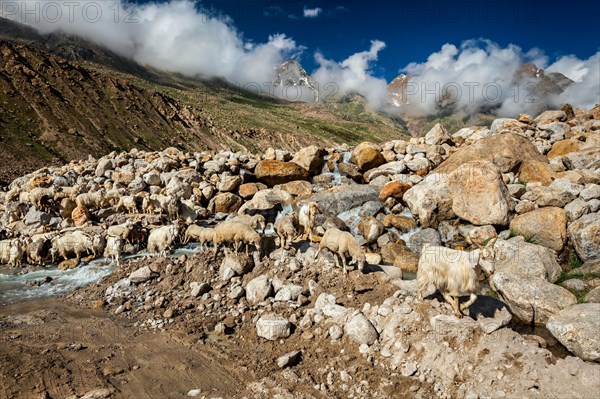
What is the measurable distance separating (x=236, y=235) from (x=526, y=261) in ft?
37.6

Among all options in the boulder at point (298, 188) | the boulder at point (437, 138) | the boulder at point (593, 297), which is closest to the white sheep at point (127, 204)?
the boulder at point (298, 188)

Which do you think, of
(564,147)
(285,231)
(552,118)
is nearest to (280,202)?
(285,231)

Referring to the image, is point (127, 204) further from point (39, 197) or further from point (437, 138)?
point (437, 138)

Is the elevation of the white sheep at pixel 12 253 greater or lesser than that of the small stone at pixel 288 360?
lesser

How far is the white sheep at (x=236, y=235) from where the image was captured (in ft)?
45.4

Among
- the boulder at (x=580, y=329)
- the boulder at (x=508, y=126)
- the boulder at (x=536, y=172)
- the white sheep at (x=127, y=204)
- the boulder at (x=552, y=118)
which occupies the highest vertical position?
the boulder at (x=552, y=118)

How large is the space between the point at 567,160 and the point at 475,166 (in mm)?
8629

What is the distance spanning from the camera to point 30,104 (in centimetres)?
6862

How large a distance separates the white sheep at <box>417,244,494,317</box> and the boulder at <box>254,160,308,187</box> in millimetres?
20024

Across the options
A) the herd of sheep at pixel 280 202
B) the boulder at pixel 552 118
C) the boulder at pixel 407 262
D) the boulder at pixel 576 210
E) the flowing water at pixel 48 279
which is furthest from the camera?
the boulder at pixel 552 118

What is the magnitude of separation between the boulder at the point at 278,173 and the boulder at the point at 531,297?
61.2 feet

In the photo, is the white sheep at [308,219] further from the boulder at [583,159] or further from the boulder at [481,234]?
the boulder at [583,159]

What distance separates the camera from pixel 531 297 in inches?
449

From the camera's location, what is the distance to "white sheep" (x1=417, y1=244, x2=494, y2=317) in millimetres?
8828
